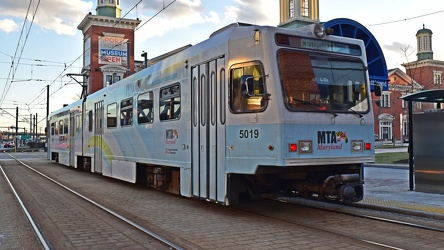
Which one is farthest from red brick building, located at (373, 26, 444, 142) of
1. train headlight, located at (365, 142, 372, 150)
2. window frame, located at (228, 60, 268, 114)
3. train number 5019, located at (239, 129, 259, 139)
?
train number 5019, located at (239, 129, 259, 139)

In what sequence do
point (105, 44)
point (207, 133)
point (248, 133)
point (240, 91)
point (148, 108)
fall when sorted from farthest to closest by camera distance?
point (105, 44) < point (148, 108) < point (207, 133) < point (240, 91) < point (248, 133)

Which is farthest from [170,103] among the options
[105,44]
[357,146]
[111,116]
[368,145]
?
[105,44]

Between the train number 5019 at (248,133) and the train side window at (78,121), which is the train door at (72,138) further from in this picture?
the train number 5019 at (248,133)

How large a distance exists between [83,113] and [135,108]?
7411 mm

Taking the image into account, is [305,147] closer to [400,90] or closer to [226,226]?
[226,226]

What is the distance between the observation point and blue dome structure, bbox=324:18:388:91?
43.8 ft

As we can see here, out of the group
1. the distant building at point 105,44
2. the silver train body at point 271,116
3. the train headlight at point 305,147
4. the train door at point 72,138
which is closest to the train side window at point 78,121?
the train door at point 72,138

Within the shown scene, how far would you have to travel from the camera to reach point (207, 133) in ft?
29.1

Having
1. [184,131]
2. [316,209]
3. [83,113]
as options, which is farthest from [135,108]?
[83,113]

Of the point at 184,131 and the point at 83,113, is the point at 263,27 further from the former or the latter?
the point at 83,113

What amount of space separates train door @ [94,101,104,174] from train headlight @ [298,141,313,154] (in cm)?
1042

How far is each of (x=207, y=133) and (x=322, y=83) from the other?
2.47m

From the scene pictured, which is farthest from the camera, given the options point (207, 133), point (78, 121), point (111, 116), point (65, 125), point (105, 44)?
point (105, 44)

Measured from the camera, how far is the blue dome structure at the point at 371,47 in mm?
13344
